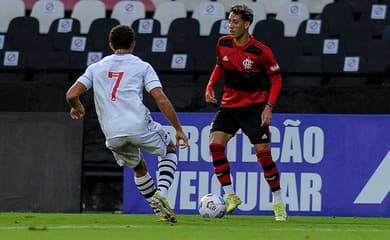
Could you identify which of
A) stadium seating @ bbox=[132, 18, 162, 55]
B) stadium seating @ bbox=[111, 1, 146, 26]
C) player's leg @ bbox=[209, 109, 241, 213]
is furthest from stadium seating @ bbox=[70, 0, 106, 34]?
player's leg @ bbox=[209, 109, 241, 213]

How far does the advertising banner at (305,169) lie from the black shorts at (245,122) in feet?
5.43

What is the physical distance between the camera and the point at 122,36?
8445 millimetres

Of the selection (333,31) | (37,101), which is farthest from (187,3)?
(37,101)

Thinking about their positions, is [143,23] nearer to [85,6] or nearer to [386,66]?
[85,6]

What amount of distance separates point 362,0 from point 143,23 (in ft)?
11.8

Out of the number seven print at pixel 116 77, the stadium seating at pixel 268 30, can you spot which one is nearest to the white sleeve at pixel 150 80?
the number seven print at pixel 116 77

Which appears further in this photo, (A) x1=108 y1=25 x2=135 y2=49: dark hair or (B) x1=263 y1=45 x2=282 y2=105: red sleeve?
(B) x1=263 y1=45 x2=282 y2=105: red sleeve

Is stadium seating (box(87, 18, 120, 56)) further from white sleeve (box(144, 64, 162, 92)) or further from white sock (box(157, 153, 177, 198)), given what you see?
white sleeve (box(144, 64, 162, 92))

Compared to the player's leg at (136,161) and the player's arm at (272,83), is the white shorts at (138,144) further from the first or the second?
the player's arm at (272,83)

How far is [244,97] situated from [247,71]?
11.4 inches

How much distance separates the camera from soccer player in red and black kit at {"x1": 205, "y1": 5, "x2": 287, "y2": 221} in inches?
392

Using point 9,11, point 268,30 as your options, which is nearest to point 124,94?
point 268,30

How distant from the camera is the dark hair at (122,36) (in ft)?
27.7

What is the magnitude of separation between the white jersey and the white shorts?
0.23ft
